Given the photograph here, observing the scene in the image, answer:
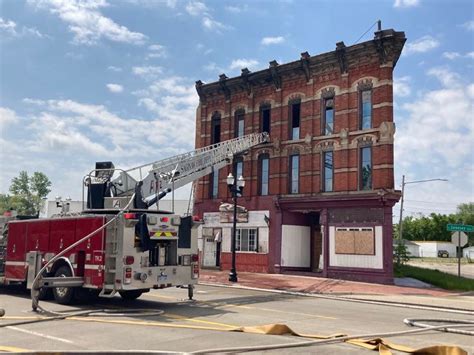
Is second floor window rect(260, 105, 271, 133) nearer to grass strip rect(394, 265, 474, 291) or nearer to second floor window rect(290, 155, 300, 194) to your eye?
second floor window rect(290, 155, 300, 194)

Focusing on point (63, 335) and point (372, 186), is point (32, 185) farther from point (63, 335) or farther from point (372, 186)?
point (63, 335)

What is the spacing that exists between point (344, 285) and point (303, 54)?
42.4 ft

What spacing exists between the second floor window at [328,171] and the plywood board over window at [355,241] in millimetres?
2435

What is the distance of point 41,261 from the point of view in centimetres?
1359

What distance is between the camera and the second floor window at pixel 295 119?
2869cm

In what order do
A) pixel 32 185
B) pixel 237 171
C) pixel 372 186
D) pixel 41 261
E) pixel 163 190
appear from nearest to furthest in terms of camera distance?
pixel 41 261 < pixel 163 190 < pixel 372 186 < pixel 237 171 < pixel 32 185

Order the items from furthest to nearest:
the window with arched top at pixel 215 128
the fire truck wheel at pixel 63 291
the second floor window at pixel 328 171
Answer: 1. the window with arched top at pixel 215 128
2. the second floor window at pixel 328 171
3. the fire truck wheel at pixel 63 291

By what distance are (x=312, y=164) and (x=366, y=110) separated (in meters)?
4.07

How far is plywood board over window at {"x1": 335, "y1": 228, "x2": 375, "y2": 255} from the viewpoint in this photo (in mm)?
24141

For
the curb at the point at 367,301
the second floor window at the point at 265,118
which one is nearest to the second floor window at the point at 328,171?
the second floor window at the point at 265,118

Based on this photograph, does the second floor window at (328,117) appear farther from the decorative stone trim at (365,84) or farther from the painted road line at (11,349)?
the painted road line at (11,349)

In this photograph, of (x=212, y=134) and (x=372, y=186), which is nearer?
(x=372, y=186)

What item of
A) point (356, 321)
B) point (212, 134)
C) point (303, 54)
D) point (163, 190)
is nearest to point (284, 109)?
point (303, 54)

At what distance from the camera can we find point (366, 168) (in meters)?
25.1
